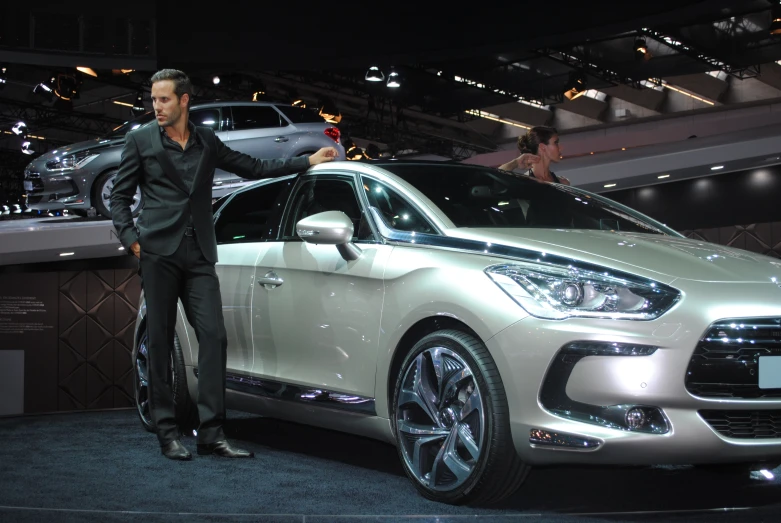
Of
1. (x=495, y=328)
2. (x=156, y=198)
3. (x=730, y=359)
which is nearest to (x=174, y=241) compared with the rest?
(x=156, y=198)

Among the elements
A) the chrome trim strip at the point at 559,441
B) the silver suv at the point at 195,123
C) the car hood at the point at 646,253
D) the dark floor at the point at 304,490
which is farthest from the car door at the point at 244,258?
the silver suv at the point at 195,123

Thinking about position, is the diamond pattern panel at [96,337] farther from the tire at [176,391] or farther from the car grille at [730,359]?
the car grille at [730,359]

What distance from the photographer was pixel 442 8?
569 inches

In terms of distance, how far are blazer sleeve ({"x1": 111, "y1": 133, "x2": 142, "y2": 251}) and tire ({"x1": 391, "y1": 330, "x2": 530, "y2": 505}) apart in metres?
1.51

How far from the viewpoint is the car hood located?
10.9ft

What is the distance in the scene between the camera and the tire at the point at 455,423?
3.31m

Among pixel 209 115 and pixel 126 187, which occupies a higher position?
pixel 209 115

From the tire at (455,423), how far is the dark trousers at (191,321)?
1033 millimetres

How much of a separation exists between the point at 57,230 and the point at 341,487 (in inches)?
355

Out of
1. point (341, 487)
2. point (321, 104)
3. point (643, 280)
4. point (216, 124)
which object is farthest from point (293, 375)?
point (321, 104)

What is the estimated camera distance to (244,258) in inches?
188

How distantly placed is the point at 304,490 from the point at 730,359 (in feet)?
5.60

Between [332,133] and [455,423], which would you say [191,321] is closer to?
[455,423]

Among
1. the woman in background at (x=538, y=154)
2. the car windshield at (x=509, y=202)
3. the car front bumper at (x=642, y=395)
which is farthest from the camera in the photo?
the woman in background at (x=538, y=154)
